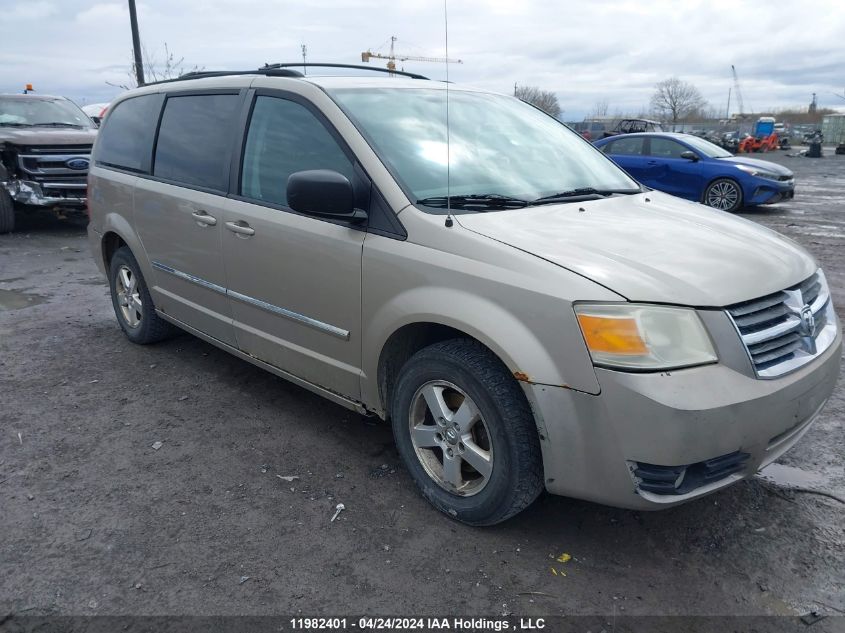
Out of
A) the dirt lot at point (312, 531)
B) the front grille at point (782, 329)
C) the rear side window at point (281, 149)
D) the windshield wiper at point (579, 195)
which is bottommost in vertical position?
the dirt lot at point (312, 531)

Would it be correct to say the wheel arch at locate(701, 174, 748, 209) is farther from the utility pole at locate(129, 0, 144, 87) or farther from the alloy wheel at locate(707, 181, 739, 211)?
the utility pole at locate(129, 0, 144, 87)

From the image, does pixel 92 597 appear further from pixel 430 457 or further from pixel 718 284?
pixel 718 284

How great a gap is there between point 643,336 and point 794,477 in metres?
1.54

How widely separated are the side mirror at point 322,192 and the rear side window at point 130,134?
2071 millimetres

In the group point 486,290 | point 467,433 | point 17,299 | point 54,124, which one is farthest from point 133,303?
point 54,124

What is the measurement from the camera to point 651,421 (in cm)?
224

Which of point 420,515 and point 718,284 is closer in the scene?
point 718,284

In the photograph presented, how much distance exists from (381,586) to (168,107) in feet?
10.9

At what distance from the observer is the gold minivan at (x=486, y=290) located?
231cm

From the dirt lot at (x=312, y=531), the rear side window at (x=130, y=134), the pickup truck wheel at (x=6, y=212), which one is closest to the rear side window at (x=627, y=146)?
the dirt lot at (x=312, y=531)

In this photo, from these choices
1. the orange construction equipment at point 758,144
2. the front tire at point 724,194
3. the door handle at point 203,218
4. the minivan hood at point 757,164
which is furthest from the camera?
the orange construction equipment at point 758,144

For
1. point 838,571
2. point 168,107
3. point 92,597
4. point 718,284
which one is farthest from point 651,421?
point 168,107

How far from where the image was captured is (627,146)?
13.5 m

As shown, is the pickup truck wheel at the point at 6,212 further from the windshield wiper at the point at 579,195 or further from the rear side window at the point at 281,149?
the windshield wiper at the point at 579,195
